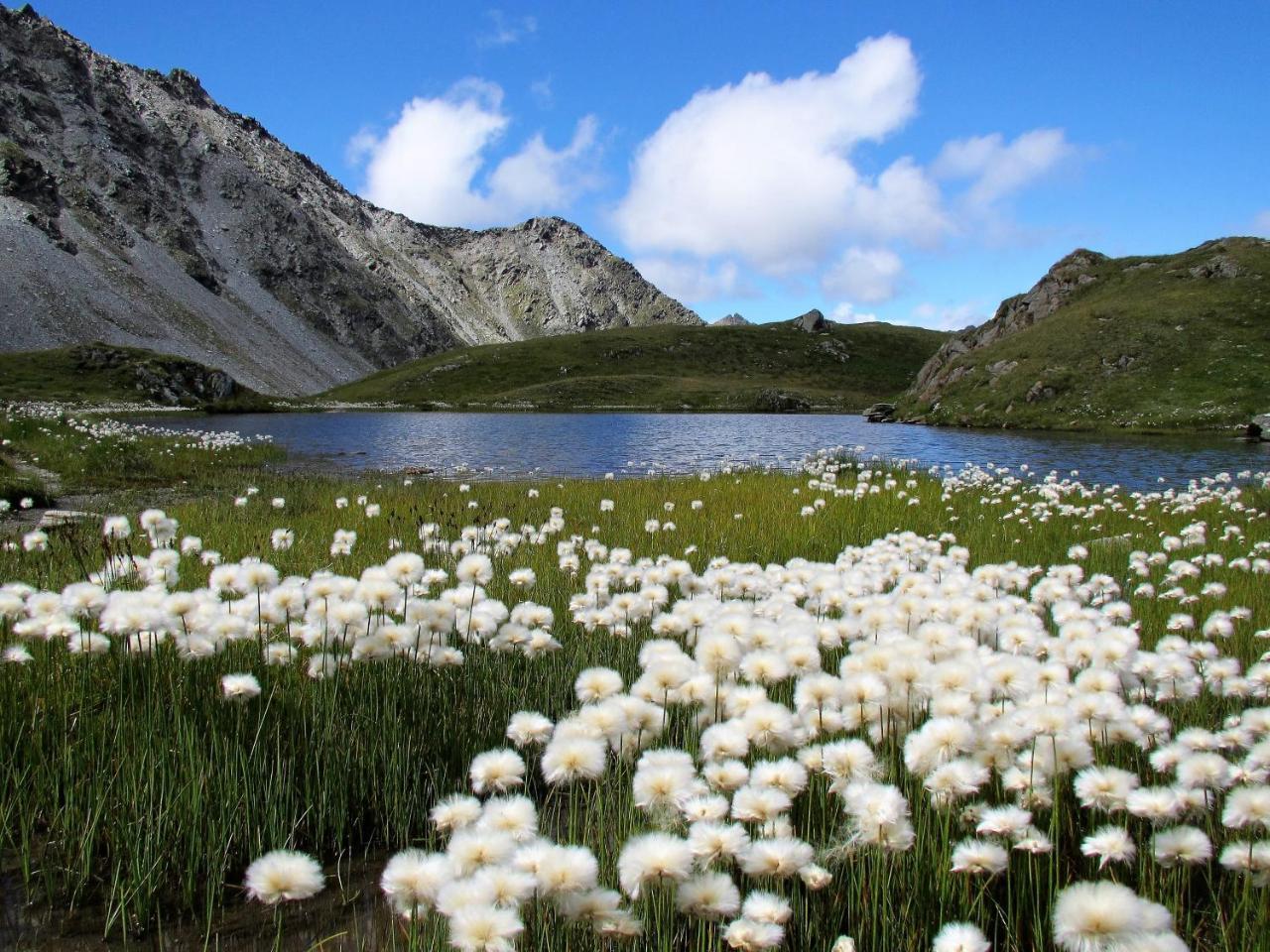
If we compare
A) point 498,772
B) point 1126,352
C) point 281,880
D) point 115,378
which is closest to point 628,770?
point 498,772

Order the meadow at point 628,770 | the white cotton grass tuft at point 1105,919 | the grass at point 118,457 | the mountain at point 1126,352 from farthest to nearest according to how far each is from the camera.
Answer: the mountain at point 1126,352 < the grass at point 118,457 < the meadow at point 628,770 < the white cotton grass tuft at point 1105,919

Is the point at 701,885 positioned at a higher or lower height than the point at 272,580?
lower

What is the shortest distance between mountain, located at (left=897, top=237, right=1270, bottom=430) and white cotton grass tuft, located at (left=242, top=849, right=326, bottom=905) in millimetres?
59188

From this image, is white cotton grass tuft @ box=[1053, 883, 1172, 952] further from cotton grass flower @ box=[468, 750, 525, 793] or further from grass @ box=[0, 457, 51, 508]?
grass @ box=[0, 457, 51, 508]

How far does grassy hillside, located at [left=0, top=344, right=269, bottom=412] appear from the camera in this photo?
83062mm

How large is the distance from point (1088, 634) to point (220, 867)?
4614 millimetres

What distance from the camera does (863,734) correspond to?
12.0ft

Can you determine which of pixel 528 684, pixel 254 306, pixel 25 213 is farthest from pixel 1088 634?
pixel 254 306

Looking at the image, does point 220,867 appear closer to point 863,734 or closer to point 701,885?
point 701,885

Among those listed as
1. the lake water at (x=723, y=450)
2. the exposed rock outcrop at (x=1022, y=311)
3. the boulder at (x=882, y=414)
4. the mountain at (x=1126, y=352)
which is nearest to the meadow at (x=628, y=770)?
the lake water at (x=723, y=450)

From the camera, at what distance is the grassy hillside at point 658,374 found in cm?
13688

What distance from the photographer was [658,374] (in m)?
170

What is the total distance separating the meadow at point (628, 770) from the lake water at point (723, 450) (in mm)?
19771

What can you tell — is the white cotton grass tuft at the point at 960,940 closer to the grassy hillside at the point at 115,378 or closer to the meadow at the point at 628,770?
the meadow at the point at 628,770
